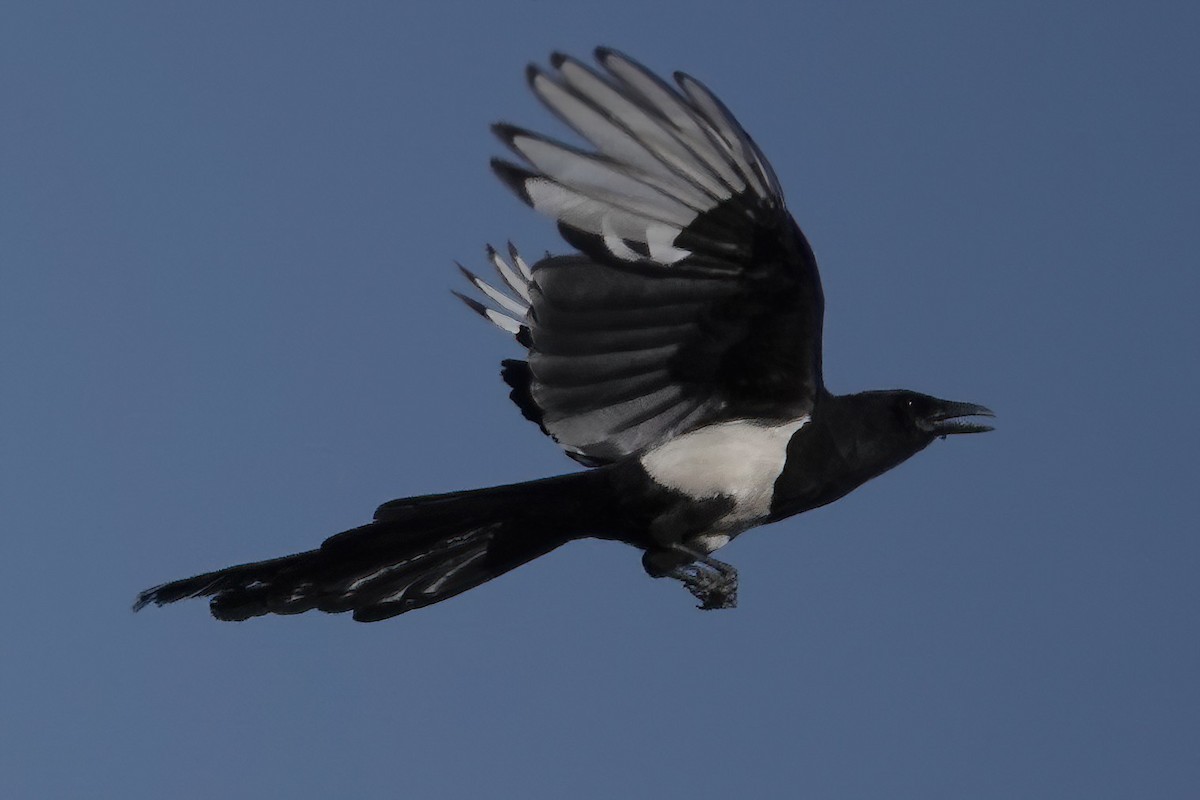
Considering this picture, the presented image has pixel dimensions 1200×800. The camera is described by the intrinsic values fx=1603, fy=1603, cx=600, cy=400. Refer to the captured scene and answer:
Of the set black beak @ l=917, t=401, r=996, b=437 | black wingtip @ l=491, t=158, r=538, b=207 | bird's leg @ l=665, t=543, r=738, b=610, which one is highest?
black wingtip @ l=491, t=158, r=538, b=207

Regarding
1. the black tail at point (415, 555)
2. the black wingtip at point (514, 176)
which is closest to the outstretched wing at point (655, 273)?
the black wingtip at point (514, 176)

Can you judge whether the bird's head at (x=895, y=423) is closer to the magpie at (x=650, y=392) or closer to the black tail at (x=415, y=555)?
the magpie at (x=650, y=392)

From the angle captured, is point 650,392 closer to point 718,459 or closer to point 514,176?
point 718,459

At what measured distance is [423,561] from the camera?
512 cm

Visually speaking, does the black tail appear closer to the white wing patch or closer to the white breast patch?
the white breast patch

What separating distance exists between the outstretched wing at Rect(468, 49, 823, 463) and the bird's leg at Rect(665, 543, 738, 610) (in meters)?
0.41

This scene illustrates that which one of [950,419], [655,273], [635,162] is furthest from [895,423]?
[635,162]

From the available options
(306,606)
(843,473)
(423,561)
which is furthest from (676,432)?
(306,606)

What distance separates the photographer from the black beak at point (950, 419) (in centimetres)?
534

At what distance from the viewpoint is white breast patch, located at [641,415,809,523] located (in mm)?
4828

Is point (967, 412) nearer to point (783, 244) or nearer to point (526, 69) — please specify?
point (783, 244)

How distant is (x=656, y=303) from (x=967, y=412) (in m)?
1.45

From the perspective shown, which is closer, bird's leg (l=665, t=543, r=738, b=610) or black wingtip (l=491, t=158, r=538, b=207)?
black wingtip (l=491, t=158, r=538, b=207)

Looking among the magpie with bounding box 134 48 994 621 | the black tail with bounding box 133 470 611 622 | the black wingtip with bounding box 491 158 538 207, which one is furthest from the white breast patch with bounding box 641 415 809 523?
the black wingtip with bounding box 491 158 538 207
